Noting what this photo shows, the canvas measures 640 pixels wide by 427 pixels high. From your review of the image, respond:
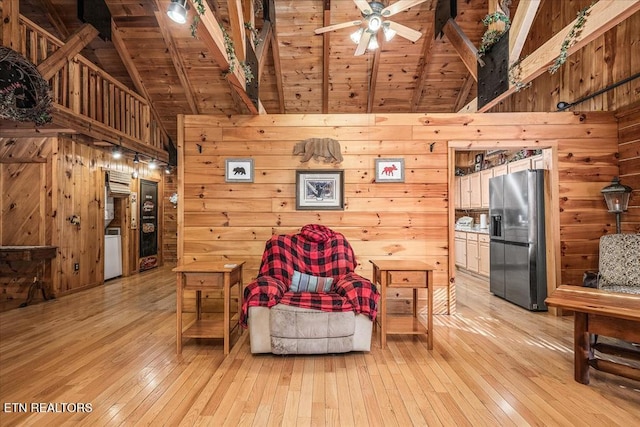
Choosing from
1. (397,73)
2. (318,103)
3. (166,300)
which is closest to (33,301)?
(166,300)

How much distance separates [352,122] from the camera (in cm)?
402

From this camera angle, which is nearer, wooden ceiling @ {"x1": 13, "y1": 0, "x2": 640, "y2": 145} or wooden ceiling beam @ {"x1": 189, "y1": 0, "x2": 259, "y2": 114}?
wooden ceiling beam @ {"x1": 189, "y1": 0, "x2": 259, "y2": 114}

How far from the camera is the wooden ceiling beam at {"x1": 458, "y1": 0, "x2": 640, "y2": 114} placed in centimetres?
209

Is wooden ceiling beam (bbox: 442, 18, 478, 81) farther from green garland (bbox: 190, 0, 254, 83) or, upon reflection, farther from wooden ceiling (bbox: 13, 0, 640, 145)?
green garland (bbox: 190, 0, 254, 83)

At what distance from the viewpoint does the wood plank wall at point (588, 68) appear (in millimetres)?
3695

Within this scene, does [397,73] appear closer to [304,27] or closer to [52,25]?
[304,27]

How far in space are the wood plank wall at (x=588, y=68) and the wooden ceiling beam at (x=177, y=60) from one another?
18.6 ft

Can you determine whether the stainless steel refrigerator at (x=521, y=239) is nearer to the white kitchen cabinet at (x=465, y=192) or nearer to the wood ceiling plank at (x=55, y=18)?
the white kitchen cabinet at (x=465, y=192)

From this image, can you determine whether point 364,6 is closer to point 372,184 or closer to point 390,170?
point 390,170

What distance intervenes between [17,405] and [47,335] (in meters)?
1.49

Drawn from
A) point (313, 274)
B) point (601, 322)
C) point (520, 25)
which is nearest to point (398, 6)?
point (520, 25)

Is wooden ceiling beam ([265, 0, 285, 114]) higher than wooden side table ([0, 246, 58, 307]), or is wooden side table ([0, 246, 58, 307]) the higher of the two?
wooden ceiling beam ([265, 0, 285, 114])

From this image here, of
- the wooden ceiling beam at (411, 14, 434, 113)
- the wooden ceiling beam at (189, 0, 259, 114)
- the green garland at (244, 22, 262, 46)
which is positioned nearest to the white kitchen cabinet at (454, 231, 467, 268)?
the wooden ceiling beam at (411, 14, 434, 113)

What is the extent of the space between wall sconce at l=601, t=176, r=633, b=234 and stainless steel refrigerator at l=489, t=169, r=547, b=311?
2.05ft
